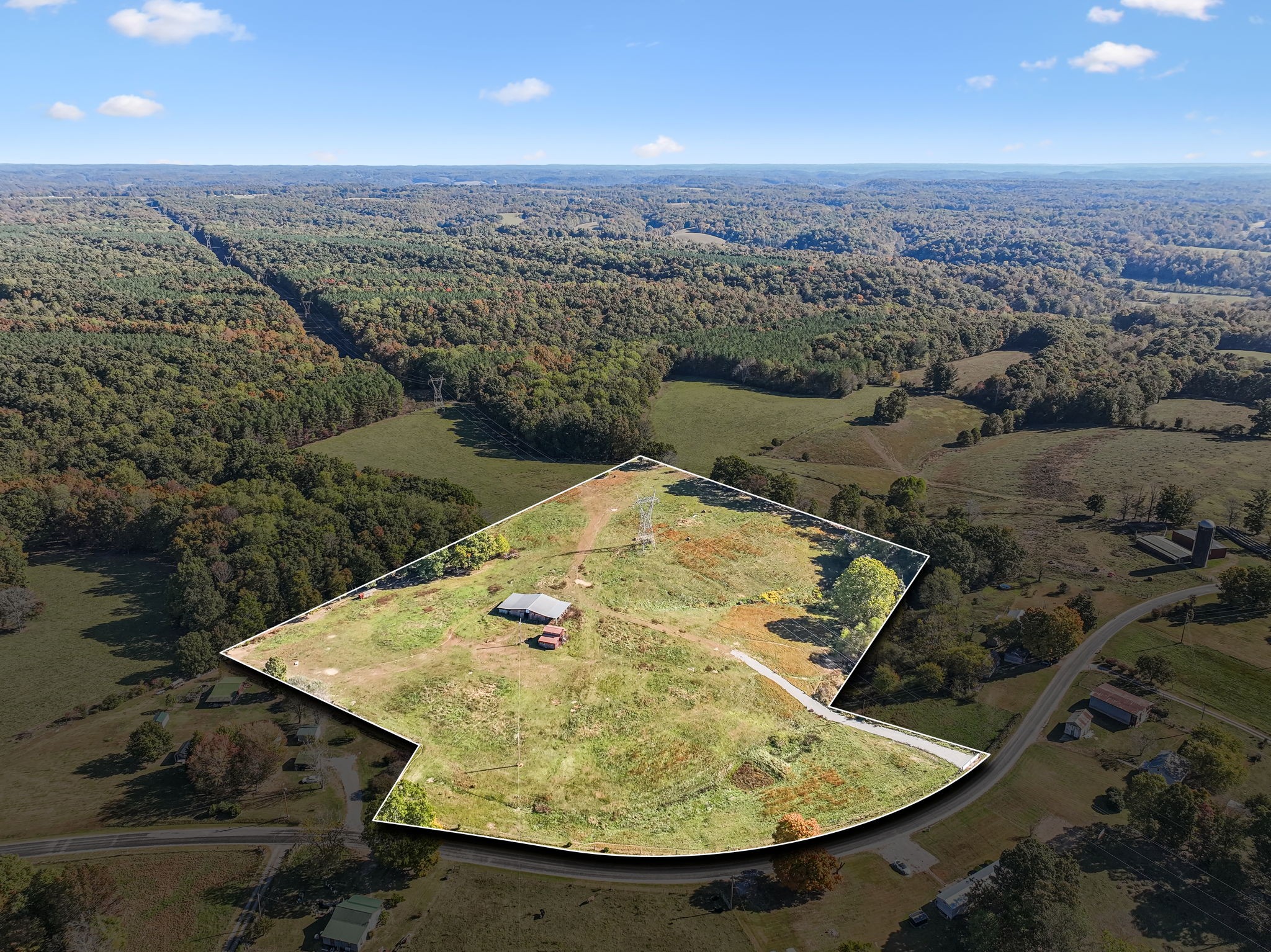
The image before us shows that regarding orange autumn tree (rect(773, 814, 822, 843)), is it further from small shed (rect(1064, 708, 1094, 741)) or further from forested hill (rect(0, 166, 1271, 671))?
forested hill (rect(0, 166, 1271, 671))

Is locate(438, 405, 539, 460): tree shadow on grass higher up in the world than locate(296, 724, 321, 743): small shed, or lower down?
higher up

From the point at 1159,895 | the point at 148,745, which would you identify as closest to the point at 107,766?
the point at 148,745

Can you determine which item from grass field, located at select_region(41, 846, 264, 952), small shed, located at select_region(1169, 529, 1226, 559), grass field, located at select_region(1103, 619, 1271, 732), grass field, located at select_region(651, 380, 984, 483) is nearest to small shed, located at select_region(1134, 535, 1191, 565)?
small shed, located at select_region(1169, 529, 1226, 559)

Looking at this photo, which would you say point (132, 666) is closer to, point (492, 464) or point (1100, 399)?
point (492, 464)

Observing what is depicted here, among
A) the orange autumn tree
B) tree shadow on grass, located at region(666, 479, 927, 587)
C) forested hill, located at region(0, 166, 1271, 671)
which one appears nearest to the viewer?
the orange autumn tree

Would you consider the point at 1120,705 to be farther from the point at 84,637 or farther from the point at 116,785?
the point at 84,637

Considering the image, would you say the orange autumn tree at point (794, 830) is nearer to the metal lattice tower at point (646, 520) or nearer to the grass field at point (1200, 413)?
Result: the metal lattice tower at point (646, 520)
